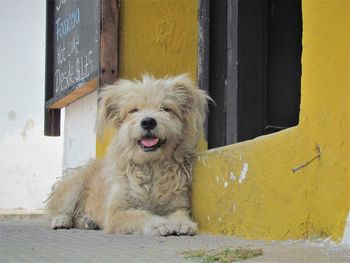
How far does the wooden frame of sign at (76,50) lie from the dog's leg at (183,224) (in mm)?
2294

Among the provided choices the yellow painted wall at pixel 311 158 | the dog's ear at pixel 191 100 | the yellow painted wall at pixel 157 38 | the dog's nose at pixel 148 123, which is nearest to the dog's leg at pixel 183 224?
the yellow painted wall at pixel 311 158

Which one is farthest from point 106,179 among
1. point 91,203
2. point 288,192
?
point 288,192

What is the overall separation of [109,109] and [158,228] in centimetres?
139

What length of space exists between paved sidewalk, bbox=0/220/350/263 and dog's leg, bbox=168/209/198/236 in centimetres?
11

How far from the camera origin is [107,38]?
7.36 meters

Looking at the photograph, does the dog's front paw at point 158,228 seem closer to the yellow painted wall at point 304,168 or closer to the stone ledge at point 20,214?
the yellow painted wall at point 304,168

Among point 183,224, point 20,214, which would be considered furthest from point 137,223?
point 20,214

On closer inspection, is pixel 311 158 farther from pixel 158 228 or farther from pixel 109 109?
pixel 109 109

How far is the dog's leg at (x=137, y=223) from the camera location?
16.7 ft

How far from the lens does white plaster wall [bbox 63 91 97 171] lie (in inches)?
331

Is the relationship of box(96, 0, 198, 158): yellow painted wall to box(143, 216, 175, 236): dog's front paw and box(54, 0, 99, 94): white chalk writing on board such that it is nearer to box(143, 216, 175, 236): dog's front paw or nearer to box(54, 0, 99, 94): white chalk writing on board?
box(54, 0, 99, 94): white chalk writing on board

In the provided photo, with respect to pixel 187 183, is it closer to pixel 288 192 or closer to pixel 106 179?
pixel 106 179

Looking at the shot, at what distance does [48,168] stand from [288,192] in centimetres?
911

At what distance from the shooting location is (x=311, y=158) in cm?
397
